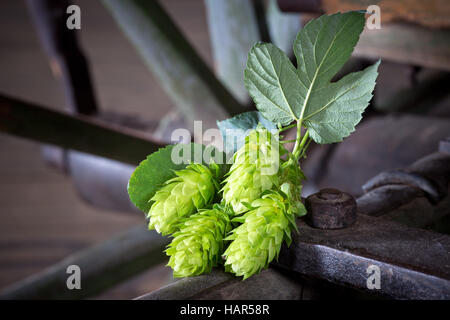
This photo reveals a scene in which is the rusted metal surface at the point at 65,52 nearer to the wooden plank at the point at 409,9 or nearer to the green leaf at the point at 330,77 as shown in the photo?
Answer: the wooden plank at the point at 409,9

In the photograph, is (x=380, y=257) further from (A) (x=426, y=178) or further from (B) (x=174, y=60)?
(B) (x=174, y=60)

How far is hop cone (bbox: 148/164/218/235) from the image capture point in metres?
0.67

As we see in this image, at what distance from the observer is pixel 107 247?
6.13 feet

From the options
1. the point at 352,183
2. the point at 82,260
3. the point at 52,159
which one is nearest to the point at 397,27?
the point at 352,183

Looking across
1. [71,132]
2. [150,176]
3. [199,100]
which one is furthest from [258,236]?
[199,100]

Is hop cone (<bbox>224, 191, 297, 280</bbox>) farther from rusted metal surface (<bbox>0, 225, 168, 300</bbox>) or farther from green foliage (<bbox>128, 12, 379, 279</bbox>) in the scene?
rusted metal surface (<bbox>0, 225, 168, 300</bbox>)

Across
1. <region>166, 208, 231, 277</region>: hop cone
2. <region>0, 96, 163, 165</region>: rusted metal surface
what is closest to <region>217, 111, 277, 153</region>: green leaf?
<region>166, 208, 231, 277</region>: hop cone

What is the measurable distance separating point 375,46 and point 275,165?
1277 millimetres

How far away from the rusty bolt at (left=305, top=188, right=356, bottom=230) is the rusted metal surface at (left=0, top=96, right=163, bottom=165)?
34.1 inches

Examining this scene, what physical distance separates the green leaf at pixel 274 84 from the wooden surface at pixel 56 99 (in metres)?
3.21

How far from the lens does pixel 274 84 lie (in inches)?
27.9

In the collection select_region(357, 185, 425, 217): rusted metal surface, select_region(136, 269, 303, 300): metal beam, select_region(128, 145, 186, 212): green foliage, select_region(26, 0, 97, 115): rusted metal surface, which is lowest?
select_region(136, 269, 303, 300): metal beam

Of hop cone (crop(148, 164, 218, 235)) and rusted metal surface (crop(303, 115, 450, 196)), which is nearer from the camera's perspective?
hop cone (crop(148, 164, 218, 235))

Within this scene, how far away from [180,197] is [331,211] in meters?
0.20
